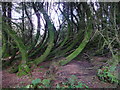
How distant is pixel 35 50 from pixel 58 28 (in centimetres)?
224

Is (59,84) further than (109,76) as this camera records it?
No

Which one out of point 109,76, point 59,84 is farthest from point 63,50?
point 109,76

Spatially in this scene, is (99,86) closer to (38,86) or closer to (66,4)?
(38,86)

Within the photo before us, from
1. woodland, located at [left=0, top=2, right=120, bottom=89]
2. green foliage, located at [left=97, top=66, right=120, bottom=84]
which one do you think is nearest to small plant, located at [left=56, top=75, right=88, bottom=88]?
woodland, located at [left=0, top=2, right=120, bottom=89]

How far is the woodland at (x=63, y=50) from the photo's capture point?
332 cm

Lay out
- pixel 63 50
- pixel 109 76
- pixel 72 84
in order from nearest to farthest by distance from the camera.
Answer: pixel 72 84 → pixel 109 76 → pixel 63 50

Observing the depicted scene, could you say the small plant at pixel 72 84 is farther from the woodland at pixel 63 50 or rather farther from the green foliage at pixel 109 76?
the green foliage at pixel 109 76

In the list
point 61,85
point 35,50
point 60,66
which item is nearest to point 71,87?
point 61,85

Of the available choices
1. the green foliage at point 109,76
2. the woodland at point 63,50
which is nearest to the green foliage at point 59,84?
the woodland at point 63,50

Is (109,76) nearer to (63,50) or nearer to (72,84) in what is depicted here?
(72,84)

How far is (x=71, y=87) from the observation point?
114 inches

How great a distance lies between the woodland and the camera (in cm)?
→ 332

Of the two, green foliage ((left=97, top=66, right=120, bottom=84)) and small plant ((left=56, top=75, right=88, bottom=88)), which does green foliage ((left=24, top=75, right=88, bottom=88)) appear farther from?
green foliage ((left=97, top=66, right=120, bottom=84))

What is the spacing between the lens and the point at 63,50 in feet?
19.0
